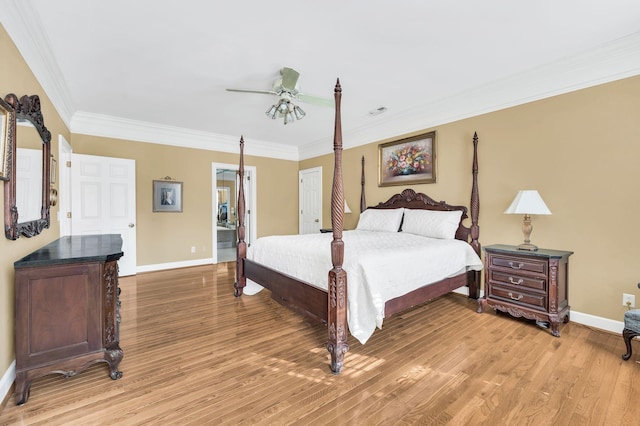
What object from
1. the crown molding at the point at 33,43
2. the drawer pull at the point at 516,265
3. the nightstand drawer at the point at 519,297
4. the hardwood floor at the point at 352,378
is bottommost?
the hardwood floor at the point at 352,378

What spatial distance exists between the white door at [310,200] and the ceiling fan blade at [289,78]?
317 cm

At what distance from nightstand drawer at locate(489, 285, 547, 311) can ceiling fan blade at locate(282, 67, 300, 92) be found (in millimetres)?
3042

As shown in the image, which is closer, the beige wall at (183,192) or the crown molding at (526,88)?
the crown molding at (526,88)

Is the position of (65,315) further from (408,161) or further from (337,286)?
(408,161)

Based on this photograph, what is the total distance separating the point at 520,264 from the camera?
2.84 m

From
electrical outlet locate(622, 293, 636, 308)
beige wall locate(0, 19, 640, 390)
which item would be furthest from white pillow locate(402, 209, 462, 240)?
electrical outlet locate(622, 293, 636, 308)

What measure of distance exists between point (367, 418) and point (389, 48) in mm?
2875

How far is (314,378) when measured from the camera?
1965 millimetres

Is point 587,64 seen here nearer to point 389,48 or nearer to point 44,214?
point 389,48

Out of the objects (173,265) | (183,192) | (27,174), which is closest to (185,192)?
(183,192)

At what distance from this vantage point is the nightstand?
8.64ft

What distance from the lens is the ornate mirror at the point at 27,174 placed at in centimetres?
192

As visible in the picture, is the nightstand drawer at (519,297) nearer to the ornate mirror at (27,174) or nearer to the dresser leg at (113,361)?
the dresser leg at (113,361)

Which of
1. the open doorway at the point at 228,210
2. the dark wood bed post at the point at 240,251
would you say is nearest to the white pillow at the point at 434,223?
the dark wood bed post at the point at 240,251
